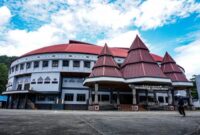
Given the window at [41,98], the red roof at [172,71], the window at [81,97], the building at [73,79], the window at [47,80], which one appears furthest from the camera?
the window at [81,97]

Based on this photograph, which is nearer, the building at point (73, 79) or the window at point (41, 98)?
the building at point (73, 79)

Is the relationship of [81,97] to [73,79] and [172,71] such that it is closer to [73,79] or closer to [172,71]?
[73,79]

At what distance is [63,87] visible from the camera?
137ft

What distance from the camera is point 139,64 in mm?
33844

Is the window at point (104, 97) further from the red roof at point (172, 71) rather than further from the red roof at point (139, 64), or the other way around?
the red roof at point (172, 71)

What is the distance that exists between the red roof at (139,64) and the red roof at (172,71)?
642cm

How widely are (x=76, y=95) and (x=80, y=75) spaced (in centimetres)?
485

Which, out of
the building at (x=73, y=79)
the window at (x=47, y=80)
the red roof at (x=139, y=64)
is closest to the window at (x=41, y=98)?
the building at (x=73, y=79)

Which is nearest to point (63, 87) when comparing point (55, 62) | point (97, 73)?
point (55, 62)

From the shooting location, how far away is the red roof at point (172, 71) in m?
38.1

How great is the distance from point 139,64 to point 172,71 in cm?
1023

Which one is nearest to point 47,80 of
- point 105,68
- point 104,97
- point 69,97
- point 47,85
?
point 47,85

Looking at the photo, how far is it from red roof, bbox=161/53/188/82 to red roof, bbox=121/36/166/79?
6.42m

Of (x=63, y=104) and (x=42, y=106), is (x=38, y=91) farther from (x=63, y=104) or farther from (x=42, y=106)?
(x=63, y=104)
